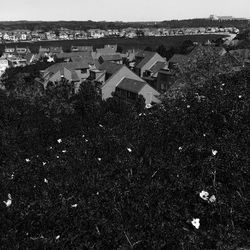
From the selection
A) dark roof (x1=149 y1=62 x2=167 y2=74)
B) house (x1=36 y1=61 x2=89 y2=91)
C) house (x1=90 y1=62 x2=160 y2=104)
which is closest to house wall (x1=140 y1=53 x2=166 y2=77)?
dark roof (x1=149 y1=62 x2=167 y2=74)

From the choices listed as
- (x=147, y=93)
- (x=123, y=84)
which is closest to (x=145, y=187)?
(x=147, y=93)

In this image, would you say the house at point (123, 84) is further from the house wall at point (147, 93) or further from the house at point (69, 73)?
the house at point (69, 73)

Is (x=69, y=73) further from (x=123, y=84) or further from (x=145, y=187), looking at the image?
(x=145, y=187)

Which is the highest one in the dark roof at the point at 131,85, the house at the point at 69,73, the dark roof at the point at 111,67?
the dark roof at the point at 111,67

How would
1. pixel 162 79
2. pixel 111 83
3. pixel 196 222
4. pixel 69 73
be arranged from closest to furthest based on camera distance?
pixel 196 222
pixel 111 83
pixel 162 79
pixel 69 73

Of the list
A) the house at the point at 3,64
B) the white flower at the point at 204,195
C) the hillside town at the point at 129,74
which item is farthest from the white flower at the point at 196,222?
the house at the point at 3,64

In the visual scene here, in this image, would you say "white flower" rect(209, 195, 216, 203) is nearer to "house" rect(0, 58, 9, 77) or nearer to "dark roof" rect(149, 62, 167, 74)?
"dark roof" rect(149, 62, 167, 74)

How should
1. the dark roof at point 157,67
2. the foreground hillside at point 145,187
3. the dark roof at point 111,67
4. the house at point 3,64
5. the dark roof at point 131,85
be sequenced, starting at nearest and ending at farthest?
the foreground hillside at point 145,187
the dark roof at point 131,85
the dark roof at point 111,67
the dark roof at point 157,67
the house at point 3,64
